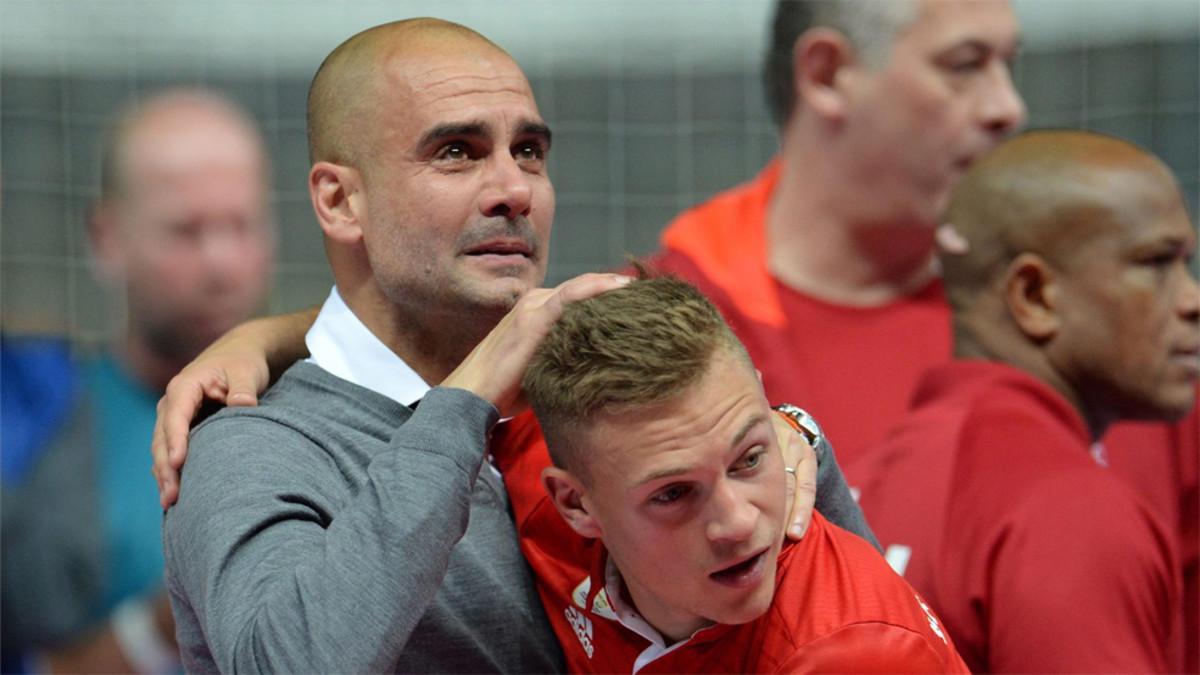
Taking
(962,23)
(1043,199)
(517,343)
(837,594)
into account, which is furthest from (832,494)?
(962,23)

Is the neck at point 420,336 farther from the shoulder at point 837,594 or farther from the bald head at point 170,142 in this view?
the bald head at point 170,142

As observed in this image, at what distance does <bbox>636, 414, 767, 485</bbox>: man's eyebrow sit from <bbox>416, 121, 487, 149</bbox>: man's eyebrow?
66cm

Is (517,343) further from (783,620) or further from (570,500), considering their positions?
(783,620)

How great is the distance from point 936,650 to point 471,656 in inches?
24.8

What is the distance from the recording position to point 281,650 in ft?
6.02

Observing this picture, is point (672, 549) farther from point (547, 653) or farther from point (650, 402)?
point (547, 653)

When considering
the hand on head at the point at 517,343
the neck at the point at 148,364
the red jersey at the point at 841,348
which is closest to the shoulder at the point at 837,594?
the hand on head at the point at 517,343

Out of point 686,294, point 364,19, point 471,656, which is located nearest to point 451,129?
point 686,294

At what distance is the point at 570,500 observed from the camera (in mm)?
2014

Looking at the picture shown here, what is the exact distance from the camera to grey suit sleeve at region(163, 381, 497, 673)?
184 centimetres

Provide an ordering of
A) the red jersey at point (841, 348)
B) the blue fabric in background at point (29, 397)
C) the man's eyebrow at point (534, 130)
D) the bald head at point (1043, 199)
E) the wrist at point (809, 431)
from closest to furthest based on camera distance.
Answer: the wrist at point (809, 431) < the man's eyebrow at point (534, 130) < the bald head at point (1043, 199) < the red jersey at point (841, 348) < the blue fabric in background at point (29, 397)

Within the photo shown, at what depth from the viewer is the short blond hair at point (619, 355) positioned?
1.89 metres

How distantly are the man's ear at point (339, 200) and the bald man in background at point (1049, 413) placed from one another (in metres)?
1.08

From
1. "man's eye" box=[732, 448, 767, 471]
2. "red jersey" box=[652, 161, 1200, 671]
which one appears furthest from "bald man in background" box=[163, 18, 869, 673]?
"red jersey" box=[652, 161, 1200, 671]
